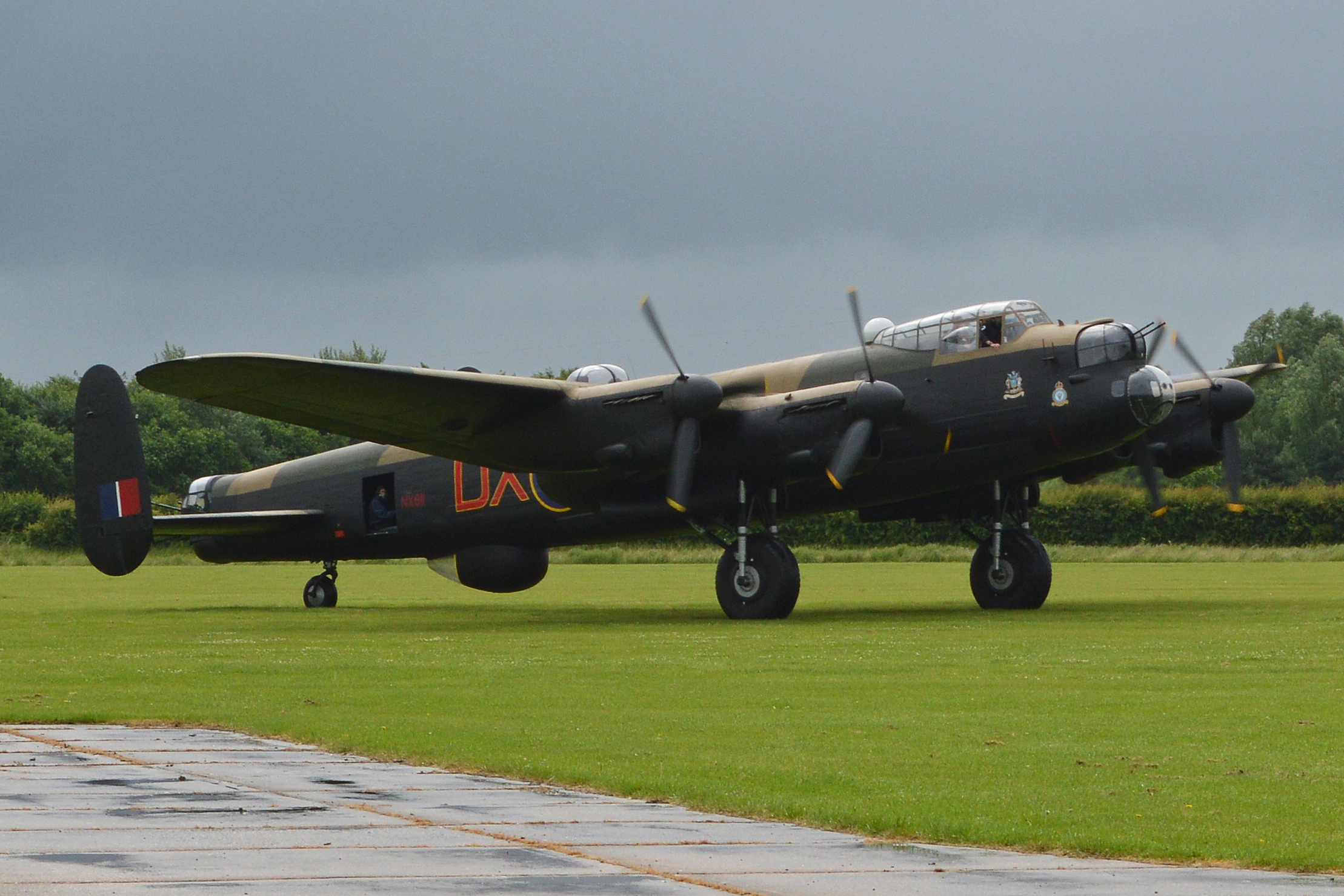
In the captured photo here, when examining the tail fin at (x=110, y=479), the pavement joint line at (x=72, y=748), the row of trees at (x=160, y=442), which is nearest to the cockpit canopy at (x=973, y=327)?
the tail fin at (x=110, y=479)

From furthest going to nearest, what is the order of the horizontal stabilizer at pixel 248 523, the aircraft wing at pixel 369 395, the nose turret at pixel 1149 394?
the horizontal stabilizer at pixel 248 523, the nose turret at pixel 1149 394, the aircraft wing at pixel 369 395

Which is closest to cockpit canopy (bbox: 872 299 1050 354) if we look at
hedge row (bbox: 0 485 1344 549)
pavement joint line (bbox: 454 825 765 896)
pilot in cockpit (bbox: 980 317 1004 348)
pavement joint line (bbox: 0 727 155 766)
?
pilot in cockpit (bbox: 980 317 1004 348)

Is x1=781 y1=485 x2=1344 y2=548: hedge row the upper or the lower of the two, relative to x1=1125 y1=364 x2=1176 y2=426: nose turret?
lower

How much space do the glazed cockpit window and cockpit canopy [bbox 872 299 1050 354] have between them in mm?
1006

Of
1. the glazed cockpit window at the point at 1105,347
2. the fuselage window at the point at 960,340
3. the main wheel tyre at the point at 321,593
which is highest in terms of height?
the fuselage window at the point at 960,340

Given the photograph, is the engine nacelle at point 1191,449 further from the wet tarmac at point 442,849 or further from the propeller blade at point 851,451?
the wet tarmac at point 442,849

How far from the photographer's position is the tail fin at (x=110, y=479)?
29.4 metres

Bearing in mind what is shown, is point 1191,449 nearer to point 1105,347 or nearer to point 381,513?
point 1105,347

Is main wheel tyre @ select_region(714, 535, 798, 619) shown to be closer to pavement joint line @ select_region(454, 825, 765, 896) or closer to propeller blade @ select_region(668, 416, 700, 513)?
propeller blade @ select_region(668, 416, 700, 513)

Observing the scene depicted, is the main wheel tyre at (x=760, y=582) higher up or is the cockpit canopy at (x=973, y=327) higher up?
the cockpit canopy at (x=973, y=327)

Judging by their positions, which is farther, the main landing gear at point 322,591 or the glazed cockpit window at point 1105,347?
the main landing gear at point 322,591

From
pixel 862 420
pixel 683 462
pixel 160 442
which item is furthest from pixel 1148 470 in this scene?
pixel 160 442

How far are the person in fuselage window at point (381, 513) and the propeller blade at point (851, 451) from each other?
38.0 ft

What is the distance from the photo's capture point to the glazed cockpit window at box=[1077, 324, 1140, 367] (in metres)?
25.4
